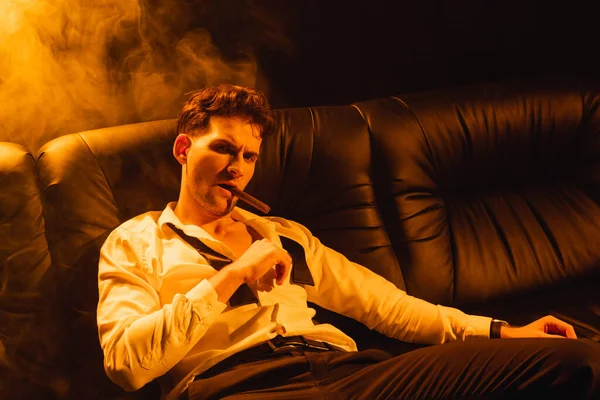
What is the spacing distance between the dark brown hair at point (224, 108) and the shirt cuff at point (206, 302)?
19.9 inches

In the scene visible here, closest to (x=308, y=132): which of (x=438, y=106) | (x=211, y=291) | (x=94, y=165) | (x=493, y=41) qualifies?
(x=438, y=106)

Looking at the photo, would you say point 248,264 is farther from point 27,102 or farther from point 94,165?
point 27,102

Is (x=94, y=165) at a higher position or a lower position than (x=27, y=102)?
lower

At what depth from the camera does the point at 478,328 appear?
6.27 ft

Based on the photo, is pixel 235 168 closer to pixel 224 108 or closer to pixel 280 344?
pixel 224 108

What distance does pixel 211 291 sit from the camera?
1.57 m

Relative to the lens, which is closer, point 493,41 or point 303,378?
point 303,378

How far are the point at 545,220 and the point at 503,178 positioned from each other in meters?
0.21

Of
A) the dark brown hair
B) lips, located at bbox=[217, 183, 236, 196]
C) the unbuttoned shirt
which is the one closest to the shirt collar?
the unbuttoned shirt

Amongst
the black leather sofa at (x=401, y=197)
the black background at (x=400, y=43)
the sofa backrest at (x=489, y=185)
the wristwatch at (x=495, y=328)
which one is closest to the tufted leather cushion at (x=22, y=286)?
the black leather sofa at (x=401, y=197)

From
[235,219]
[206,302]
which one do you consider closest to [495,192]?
[235,219]

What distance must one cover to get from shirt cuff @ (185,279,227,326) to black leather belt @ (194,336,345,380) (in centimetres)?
14

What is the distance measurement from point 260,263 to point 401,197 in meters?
0.78

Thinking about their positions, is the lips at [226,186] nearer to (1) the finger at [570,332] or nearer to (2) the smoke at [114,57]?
(2) the smoke at [114,57]
